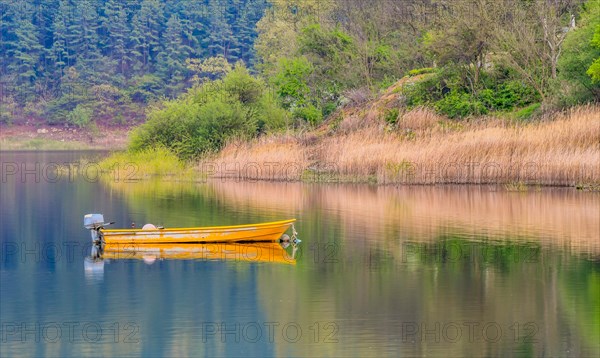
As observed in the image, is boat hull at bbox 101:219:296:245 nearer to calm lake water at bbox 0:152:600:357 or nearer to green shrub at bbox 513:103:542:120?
calm lake water at bbox 0:152:600:357

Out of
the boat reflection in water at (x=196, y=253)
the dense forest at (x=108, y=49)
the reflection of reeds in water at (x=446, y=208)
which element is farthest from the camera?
the dense forest at (x=108, y=49)

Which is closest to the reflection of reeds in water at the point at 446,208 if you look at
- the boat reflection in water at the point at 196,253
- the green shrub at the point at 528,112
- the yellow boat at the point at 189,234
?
the yellow boat at the point at 189,234

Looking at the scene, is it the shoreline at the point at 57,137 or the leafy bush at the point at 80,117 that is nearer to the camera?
the shoreline at the point at 57,137

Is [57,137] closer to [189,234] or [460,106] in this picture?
[460,106]

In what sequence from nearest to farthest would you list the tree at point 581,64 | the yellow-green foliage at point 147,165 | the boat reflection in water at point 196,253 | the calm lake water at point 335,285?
the calm lake water at point 335,285 → the boat reflection in water at point 196,253 → the tree at point 581,64 → the yellow-green foliage at point 147,165

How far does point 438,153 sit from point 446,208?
6.94 m

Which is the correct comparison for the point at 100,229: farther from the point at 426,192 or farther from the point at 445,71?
the point at 445,71

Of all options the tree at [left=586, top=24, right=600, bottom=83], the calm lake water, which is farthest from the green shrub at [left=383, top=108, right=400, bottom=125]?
the calm lake water

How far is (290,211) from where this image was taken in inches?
1310

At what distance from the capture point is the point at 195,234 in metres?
26.3

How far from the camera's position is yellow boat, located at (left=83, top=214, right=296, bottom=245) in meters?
26.3

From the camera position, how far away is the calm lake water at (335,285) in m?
17.2

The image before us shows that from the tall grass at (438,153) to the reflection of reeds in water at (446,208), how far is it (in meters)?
0.97

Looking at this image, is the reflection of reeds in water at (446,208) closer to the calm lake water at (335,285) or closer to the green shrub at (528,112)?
the calm lake water at (335,285)
